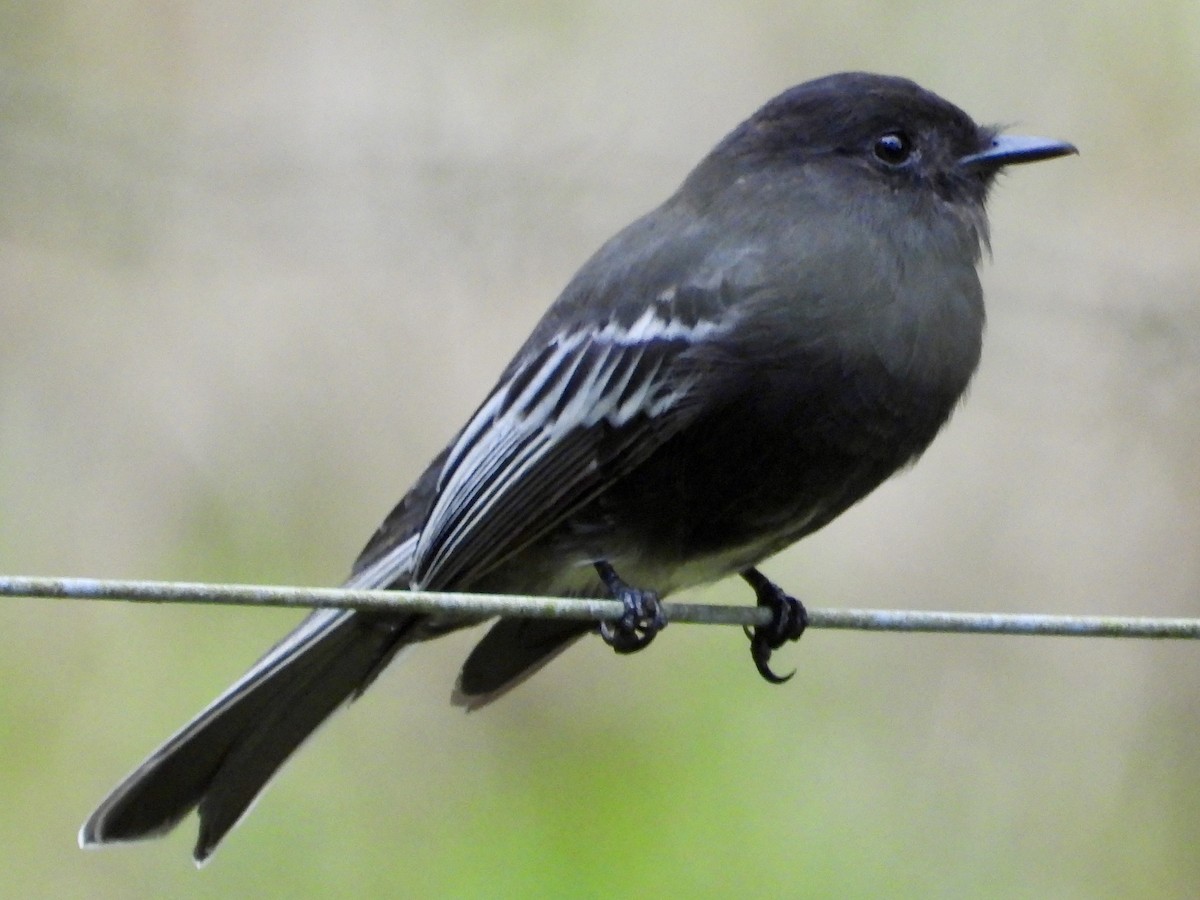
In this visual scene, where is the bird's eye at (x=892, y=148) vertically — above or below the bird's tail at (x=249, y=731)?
above

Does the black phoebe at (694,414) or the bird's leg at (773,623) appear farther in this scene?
the bird's leg at (773,623)

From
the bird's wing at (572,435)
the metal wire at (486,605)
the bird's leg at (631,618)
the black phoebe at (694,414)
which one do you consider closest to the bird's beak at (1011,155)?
the black phoebe at (694,414)

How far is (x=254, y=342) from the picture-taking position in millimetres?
6336

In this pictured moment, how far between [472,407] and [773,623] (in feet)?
7.02

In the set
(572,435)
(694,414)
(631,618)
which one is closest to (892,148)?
(694,414)

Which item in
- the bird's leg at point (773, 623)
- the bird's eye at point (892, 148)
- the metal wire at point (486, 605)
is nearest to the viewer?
the metal wire at point (486, 605)

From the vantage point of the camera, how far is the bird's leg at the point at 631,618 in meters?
3.80

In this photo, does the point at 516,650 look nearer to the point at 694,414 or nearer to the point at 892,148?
the point at 694,414

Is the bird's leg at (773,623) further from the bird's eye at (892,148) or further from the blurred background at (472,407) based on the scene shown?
the blurred background at (472,407)

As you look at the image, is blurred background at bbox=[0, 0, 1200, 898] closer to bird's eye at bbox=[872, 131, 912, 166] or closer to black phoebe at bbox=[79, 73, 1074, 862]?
black phoebe at bbox=[79, 73, 1074, 862]

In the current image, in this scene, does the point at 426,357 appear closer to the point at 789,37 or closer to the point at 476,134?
the point at 476,134

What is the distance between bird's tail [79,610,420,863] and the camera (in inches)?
150

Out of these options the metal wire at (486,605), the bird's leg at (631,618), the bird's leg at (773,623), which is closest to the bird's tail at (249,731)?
the bird's leg at (631,618)

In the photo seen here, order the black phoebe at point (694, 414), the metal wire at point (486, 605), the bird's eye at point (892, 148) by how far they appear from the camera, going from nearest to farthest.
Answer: the metal wire at point (486, 605) < the black phoebe at point (694, 414) < the bird's eye at point (892, 148)
